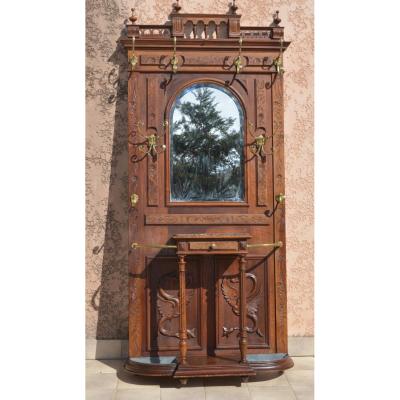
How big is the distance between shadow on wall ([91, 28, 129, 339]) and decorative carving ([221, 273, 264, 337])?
0.74 m

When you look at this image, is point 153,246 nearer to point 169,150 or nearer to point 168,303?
point 168,303

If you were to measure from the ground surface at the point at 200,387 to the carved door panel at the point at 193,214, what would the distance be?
200 millimetres

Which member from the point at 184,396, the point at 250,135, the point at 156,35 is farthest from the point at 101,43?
the point at 184,396

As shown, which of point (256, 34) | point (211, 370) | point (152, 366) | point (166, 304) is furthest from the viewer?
point (256, 34)

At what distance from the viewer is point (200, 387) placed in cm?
333

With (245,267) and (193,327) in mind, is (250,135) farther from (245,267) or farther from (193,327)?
(193,327)

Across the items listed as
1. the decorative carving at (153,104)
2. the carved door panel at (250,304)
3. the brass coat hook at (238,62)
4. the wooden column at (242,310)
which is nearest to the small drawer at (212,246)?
the wooden column at (242,310)

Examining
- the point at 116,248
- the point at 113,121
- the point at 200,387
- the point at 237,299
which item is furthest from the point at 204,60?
the point at 200,387

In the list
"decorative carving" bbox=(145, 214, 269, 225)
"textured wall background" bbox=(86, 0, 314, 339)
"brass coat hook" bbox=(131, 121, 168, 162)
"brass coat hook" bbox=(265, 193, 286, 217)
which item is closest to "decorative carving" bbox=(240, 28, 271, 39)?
"textured wall background" bbox=(86, 0, 314, 339)

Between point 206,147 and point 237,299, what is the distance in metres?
1.00

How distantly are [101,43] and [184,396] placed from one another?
2.40 meters

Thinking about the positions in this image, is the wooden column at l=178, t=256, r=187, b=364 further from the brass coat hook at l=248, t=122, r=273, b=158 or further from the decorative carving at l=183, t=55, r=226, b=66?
the decorative carving at l=183, t=55, r=226, b=66

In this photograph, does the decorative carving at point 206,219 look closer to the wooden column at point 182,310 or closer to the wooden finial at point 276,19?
the wooden column at point 182,310

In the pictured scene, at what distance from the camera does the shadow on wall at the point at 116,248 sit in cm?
388
